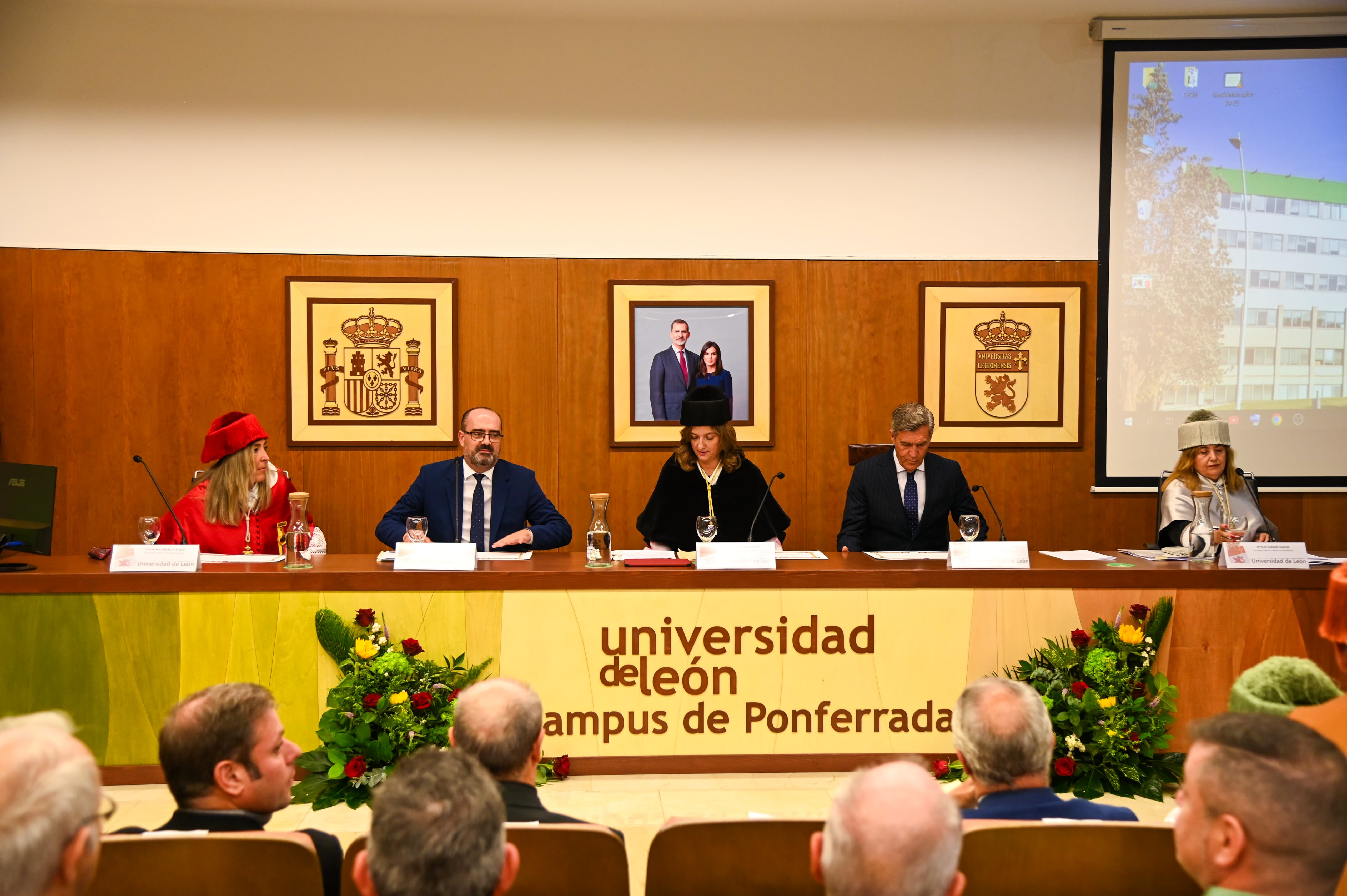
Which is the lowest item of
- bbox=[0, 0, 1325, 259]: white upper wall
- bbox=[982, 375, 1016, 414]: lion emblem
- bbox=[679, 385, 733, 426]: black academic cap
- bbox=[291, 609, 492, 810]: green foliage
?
bbox=[291, 609, 492, 810]: green foliage

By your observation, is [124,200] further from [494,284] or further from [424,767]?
[424,767]

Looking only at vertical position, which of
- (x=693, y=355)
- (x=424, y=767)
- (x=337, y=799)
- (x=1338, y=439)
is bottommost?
(x=337, y=799)

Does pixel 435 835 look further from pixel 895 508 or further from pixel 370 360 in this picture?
pixel 370 360

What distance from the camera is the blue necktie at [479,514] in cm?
457

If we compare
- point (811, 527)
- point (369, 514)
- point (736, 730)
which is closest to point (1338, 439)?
point (811, 527)

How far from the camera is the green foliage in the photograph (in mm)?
3367

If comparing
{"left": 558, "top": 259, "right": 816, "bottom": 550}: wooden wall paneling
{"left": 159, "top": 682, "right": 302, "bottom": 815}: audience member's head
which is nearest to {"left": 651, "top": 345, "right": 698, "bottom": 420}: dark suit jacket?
{"left": 558, "top": 259, "right": 816, "bottom": 550}: wooden wall paneling

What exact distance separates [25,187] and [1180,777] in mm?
6105

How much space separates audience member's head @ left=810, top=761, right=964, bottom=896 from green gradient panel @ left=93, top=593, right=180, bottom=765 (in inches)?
118

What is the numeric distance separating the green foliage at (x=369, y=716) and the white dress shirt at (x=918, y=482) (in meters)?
2.14

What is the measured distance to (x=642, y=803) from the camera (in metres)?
3.42

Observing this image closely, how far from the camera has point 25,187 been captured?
5.24 metres

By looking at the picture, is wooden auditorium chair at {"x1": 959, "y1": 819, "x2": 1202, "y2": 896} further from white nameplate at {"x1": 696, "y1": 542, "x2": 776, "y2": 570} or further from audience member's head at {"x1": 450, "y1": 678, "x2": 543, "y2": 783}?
white nameplate at {"x1": 696, "y1": 542, "x2": 776, "y2": 570}

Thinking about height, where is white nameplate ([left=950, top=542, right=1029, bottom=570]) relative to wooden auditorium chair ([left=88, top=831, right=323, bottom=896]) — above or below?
above
